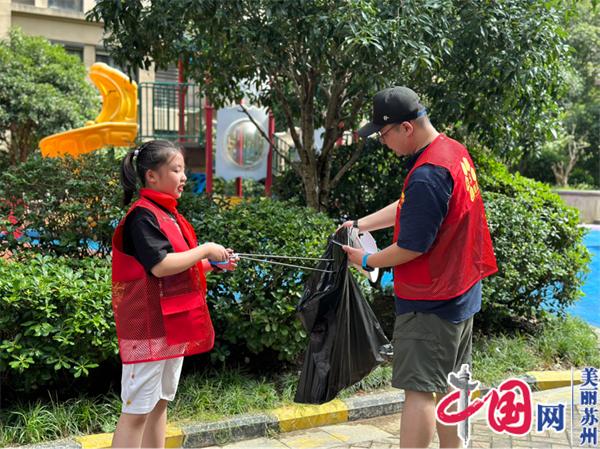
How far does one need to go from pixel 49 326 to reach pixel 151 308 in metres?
1.11

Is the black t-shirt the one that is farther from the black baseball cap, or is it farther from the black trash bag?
the black baseball cap

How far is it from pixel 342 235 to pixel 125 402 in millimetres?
1317

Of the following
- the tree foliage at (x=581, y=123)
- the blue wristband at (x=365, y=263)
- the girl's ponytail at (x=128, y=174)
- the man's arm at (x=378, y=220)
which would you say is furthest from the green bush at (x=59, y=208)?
the tree foliage at (x=581, y=123)

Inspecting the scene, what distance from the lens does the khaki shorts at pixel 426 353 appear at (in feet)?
9.32

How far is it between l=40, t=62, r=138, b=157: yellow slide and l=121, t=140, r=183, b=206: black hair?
1215 centimetres

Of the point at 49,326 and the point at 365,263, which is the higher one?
the point at 365,263

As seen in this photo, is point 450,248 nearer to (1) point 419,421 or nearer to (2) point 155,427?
(1) point 419,421

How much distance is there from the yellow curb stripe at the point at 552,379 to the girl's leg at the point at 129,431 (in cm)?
324

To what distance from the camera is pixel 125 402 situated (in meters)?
2.87

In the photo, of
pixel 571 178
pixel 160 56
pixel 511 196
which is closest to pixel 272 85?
pixel 160 56

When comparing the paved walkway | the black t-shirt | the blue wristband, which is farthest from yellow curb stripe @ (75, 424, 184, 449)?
the blue wristband

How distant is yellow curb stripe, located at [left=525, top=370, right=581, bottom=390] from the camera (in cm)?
501

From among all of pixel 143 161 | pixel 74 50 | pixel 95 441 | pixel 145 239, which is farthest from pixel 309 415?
pixel 74 50

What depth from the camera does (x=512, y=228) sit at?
216 inches
